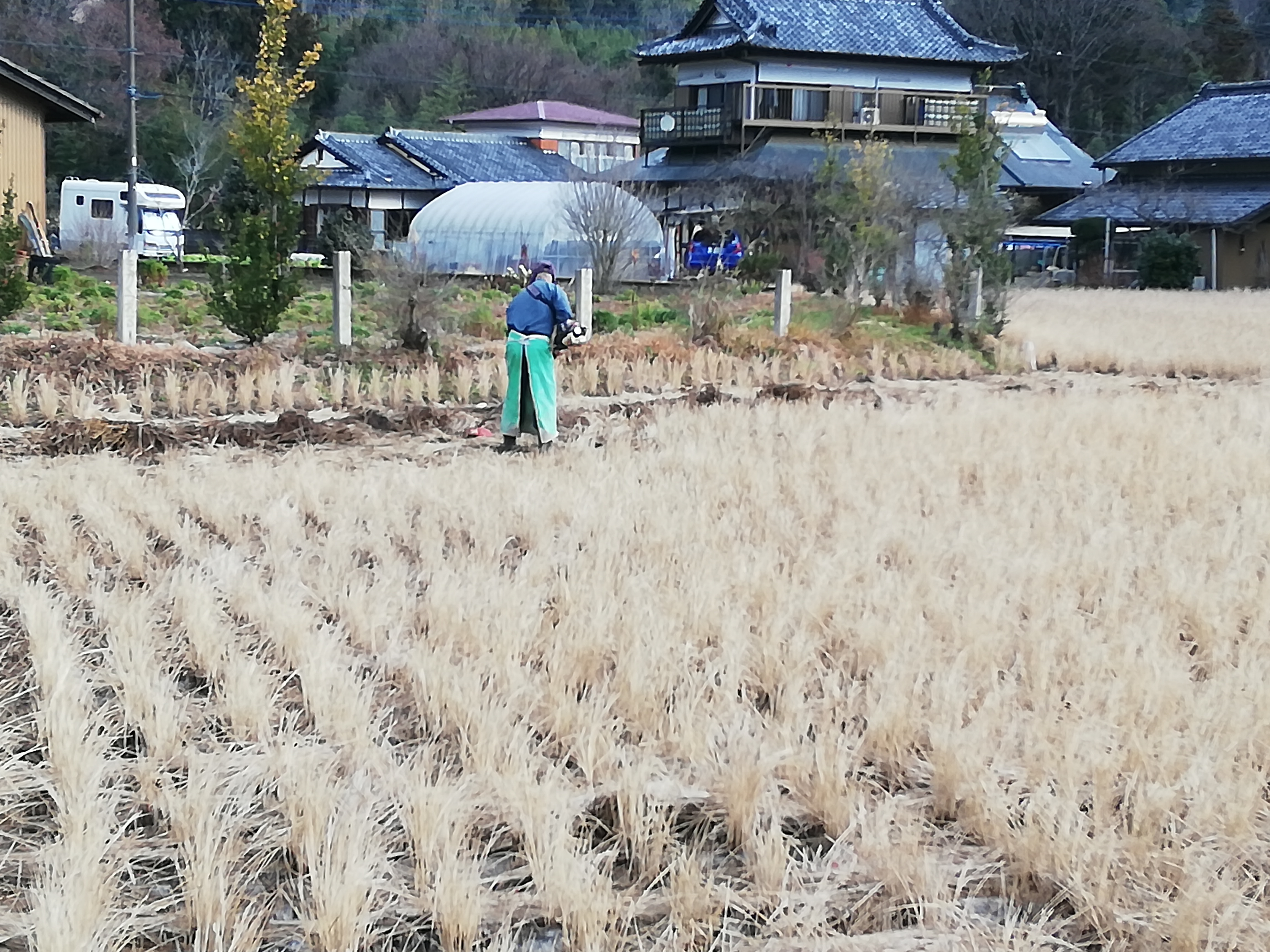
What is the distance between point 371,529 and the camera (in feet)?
24.0

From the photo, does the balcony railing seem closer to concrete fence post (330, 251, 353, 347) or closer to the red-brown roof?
the red-brown roof

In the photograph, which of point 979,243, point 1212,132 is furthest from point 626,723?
point 1212,132

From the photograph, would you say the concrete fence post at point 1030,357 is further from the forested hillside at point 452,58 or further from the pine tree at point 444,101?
the pine tree at point 444,101

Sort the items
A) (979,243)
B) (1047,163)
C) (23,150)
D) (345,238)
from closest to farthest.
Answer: (979,243) → (345,238) → (23,150) → (1047,163)

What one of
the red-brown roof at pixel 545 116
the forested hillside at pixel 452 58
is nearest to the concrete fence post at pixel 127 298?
the forested hillside at pixel 452 58

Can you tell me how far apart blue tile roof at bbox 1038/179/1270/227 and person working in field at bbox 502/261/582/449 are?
1212 inches

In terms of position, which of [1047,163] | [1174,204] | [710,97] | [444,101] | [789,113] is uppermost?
[444,101]

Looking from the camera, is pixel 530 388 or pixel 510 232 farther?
pixel 510 232

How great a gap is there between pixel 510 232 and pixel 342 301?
15.4m

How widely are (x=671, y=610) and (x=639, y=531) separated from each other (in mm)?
1567

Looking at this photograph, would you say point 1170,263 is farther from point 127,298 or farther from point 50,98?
point 127,298

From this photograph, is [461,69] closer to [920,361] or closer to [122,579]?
[920,361]

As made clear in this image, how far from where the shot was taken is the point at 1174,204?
3891 centimetres

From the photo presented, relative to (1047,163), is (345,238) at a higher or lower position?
lower
